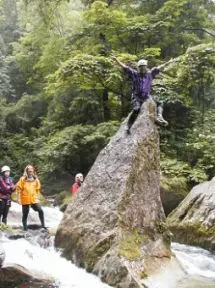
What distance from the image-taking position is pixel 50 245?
11.0m

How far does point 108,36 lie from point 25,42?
350 inches

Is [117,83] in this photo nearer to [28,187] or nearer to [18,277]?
[28,187]

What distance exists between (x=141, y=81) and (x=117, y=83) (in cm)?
991

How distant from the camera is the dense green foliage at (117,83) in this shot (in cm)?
1942

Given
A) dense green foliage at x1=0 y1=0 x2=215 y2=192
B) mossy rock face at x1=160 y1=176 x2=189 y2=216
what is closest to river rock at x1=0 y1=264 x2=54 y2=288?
mossy rock face at x1=160 y1=176 x2=189 y2=216

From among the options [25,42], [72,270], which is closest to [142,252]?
[72,270]

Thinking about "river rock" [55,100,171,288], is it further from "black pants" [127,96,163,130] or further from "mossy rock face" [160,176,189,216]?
"mossy rock face" [160,176,189,216]

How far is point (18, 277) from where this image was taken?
8367 millimetres

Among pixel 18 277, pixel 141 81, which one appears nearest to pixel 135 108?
pixel 141 81

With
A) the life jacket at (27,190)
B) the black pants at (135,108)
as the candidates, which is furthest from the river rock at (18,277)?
the black pants at (135,108)

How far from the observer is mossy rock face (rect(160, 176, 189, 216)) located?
52.2 ft

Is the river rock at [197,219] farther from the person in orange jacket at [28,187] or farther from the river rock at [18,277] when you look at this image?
the river rock at [18,277]

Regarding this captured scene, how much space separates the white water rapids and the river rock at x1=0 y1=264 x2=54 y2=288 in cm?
43

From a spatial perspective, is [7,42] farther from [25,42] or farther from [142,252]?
[142,252]
